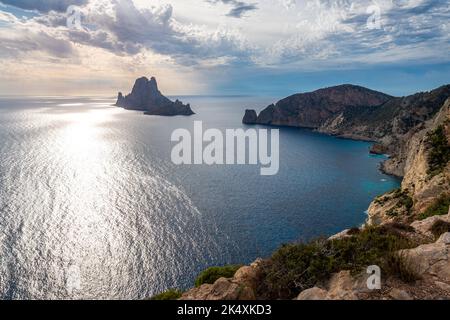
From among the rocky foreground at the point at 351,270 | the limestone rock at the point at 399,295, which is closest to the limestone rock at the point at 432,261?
the rocky foreground at the point at 351,270

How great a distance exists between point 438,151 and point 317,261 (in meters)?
49.3

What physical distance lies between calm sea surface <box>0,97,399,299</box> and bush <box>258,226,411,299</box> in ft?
105

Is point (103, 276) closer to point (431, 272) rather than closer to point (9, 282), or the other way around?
point (9, 282)

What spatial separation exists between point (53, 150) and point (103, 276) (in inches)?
3775

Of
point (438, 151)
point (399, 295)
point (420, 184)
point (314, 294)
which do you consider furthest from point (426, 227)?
point (438, 151)

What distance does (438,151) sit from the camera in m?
52.0

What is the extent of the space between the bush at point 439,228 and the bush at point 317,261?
434 centimetres

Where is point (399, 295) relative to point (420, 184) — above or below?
above

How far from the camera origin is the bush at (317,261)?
14.0 m

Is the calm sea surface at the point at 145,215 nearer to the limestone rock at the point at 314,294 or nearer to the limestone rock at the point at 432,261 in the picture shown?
the limestone rock at the point at 314,294

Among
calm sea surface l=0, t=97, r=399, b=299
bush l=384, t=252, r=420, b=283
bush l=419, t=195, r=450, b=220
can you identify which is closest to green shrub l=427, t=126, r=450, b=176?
bush l=419, t=195, r=450, b=220

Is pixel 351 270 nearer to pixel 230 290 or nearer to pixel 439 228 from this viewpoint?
pixel 230 290

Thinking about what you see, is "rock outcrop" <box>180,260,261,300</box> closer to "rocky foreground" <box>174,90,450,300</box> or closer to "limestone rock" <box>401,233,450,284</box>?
"rocky foreground" <box>174,90,450,300</box>

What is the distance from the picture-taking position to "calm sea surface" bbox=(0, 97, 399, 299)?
4559 cm
